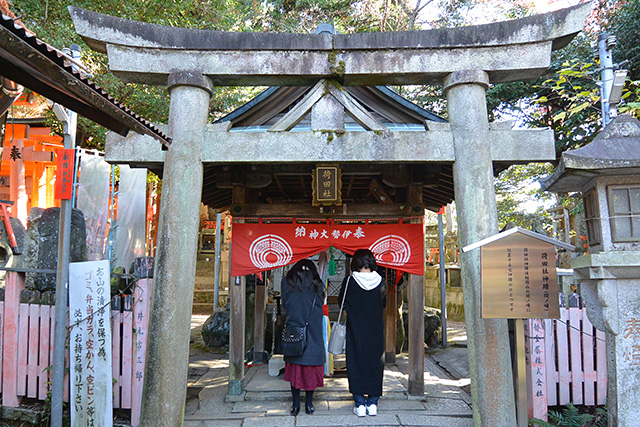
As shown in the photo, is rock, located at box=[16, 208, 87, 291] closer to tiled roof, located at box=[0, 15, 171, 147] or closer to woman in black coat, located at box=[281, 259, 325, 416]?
tiled roof, located at box=[0, 15, 171, 147]

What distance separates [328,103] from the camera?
5.51m

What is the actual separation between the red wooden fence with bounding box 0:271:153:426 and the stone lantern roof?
5479 mm

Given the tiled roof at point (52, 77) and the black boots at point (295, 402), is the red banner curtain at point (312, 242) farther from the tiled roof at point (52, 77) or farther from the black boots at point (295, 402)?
the tiled roof at point (52, 77)

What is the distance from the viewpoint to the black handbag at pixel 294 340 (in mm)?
6113

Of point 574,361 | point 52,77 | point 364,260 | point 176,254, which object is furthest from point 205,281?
point 52,77

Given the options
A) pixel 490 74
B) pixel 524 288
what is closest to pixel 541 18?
pixel 490 74

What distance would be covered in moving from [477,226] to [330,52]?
2.89 metres

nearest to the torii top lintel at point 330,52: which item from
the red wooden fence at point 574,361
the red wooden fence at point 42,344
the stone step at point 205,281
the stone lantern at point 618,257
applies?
the stone lantern at point 618,257

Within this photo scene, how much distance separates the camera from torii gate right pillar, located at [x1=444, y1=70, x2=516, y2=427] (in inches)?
192

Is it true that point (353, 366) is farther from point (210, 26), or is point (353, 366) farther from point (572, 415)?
point (210, 26)

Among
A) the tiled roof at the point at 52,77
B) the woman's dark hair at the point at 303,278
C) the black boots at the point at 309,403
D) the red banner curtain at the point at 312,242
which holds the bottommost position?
the black boots at the point at 309,403

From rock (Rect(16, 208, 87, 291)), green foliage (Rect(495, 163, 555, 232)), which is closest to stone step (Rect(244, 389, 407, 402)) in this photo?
rock (Rect(16, 208, 87, 291))

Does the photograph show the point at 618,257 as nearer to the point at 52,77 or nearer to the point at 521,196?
the point at 52,77

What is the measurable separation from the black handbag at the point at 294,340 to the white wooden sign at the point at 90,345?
7.66 feet
